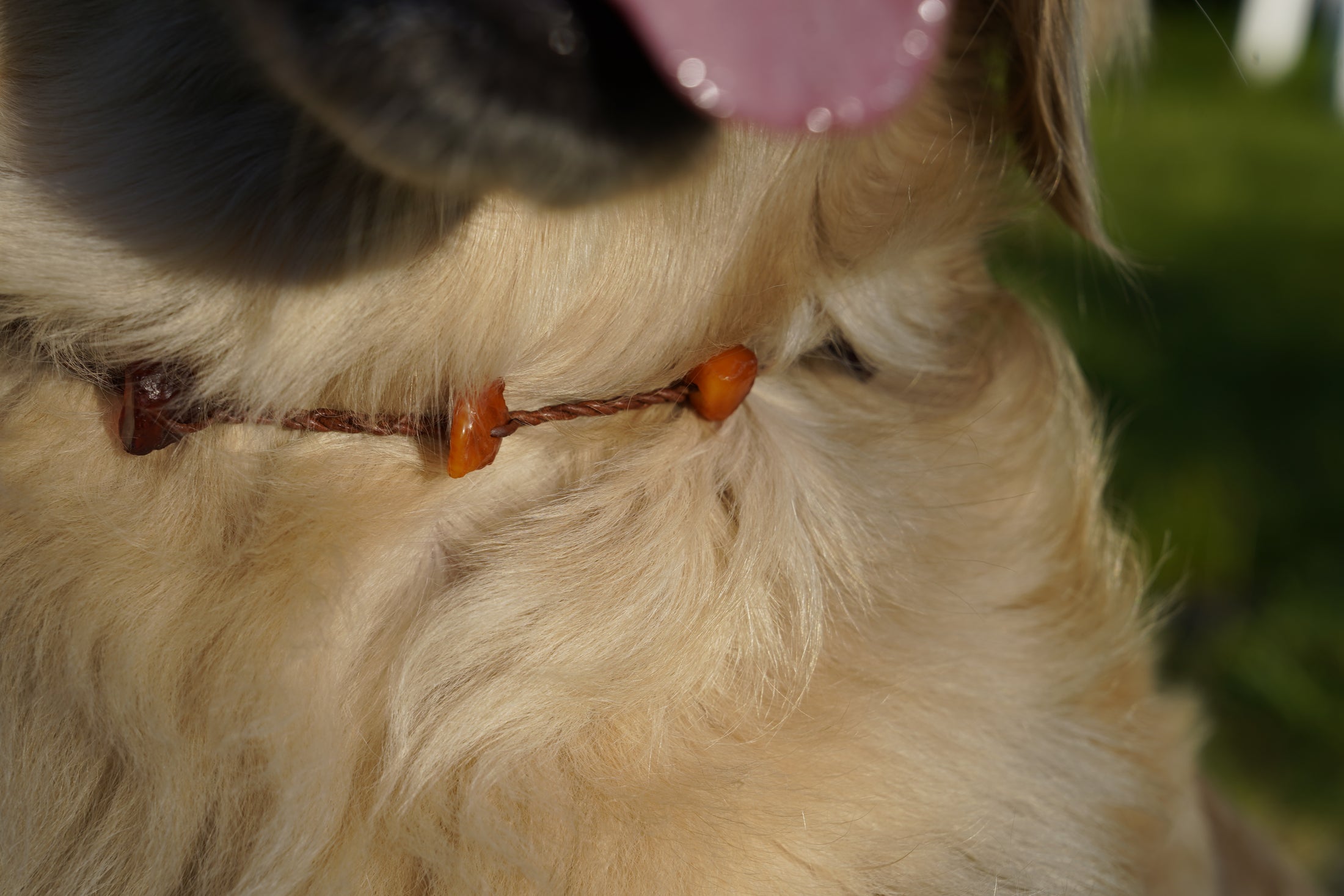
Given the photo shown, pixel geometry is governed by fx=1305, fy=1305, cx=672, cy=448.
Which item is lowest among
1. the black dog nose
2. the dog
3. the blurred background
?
the blurred background

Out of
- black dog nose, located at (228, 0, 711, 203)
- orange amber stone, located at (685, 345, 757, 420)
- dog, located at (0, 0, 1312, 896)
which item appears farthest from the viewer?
orange amber stone, located at (685, 345, 757, 420)

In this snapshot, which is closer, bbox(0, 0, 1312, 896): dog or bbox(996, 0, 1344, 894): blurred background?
bbox(0, 0, 1312, 896): dog

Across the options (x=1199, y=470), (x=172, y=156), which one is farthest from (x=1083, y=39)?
(x=1199, y=470)

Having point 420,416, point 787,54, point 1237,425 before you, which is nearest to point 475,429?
point 420,416

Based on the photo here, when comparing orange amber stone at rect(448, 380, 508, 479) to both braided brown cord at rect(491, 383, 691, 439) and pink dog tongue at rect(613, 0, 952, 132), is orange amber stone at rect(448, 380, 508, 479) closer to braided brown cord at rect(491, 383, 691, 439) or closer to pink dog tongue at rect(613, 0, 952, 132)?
braided brown cord at rect(491, 383, 691, 439)

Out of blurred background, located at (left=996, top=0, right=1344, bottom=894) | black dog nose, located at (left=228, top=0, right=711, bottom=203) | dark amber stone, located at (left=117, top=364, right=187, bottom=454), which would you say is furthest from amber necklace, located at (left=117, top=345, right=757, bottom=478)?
blurred background, located at (left=996, top=0, right=1344, bottom=894)

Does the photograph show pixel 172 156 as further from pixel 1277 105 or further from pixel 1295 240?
pixel 1277 105

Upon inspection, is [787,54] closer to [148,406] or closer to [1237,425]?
[148,406]

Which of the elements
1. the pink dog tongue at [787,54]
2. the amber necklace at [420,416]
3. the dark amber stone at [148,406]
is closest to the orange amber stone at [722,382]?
the amber necklace at [420,416]
